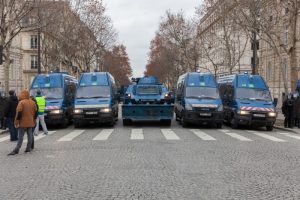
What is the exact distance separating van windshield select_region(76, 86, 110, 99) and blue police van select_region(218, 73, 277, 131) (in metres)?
5.97

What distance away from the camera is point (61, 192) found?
8.23 m

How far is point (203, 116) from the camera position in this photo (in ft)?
71.5

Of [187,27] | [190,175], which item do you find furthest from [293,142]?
[187,27]

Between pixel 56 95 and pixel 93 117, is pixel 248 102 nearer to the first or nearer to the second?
pixel 93 117

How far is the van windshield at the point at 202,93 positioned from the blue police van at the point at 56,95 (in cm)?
593

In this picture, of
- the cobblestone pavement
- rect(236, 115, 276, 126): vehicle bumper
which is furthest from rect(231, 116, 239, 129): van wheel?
the cobblestone pavement

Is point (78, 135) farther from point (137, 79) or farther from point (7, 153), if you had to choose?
point (137, 79)

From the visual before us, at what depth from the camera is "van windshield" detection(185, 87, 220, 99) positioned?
2294 cm

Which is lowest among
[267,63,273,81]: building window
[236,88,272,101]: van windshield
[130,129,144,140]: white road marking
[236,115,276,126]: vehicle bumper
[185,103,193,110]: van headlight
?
[130,129,144,140]: white road marking

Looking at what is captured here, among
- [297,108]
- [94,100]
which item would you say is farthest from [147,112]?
[297,108]

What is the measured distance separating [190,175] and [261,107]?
12.7 m

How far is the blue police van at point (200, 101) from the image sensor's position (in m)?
21.8

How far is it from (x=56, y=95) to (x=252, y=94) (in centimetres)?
937

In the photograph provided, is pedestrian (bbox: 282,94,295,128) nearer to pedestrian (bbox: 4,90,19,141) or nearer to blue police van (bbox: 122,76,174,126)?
blue police van (bbox: 122,76,174,126)
